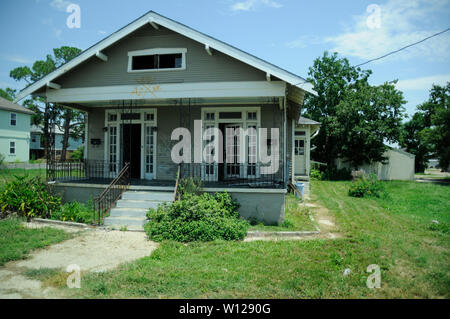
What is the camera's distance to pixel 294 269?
4898 millimetres

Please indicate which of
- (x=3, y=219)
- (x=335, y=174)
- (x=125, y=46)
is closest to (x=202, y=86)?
(x=125, y=46)

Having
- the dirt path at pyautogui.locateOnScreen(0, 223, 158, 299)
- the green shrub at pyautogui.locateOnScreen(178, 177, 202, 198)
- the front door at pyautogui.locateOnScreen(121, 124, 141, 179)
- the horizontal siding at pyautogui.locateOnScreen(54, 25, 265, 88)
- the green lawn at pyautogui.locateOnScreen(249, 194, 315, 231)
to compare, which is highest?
the horizontal siding at pyautogui.locateOnScreen(54, 25, 265, 88)

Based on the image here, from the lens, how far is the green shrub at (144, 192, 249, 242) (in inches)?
264

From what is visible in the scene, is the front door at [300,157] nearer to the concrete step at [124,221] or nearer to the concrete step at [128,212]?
the concrete step at [128,212]

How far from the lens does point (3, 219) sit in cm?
818

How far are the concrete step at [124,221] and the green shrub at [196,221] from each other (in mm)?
313

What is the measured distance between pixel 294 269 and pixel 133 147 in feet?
27.4

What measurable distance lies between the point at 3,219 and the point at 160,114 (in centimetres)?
576

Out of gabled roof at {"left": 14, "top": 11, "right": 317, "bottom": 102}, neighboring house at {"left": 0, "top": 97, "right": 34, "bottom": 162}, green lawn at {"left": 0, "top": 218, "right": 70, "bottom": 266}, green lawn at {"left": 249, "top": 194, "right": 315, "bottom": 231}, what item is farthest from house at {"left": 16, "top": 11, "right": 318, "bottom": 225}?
neighboring house at {"left": 0, "top": 97, "right": 34, "bottom": 162}

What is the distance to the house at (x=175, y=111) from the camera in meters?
8.60

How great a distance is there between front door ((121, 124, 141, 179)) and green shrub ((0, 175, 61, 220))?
3.08m

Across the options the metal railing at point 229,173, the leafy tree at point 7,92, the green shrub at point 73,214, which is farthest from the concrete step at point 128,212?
the leafy tree at point 7,92

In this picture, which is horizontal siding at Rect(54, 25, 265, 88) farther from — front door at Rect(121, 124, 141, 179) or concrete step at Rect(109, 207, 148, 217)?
concrete step at Rect(109, 207, 148, 217)
